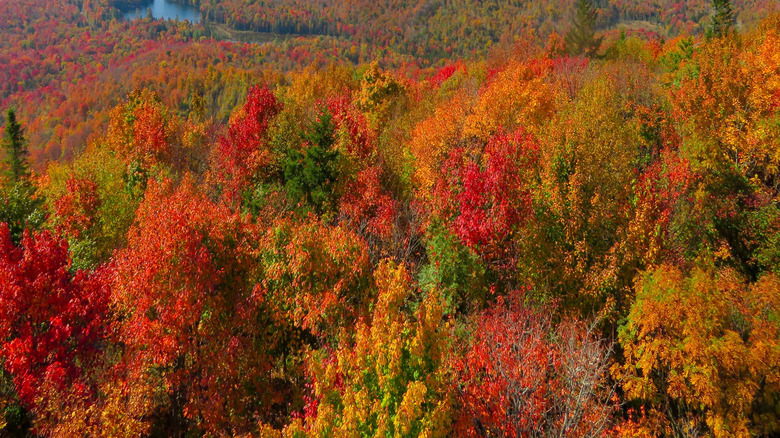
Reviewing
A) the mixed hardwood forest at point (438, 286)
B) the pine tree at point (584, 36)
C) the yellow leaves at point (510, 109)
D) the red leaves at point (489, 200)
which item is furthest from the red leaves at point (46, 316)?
the pine tree at point (584, 36)

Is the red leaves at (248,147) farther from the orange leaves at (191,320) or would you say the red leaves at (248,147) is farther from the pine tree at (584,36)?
the pine tree at (584,36)

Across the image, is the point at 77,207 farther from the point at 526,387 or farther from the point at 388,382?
the point at 526,387

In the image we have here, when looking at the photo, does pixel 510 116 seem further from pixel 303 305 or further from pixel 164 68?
pixel 164 68

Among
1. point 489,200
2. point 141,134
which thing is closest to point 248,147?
point 141,134

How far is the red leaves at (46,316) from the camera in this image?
52.9 feet

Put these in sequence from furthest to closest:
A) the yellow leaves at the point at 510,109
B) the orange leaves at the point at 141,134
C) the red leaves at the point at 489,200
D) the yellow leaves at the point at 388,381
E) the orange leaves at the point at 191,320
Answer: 1. the orange leaves at the point at 141,134
2. the yellow leaves at the point at 510,109
3. the red leaves at the point at 489,200
4. the orange leaves at the point at 191,320
5. the yellow leaves at the point at 388,381

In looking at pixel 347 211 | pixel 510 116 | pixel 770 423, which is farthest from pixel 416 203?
pixel 770 423

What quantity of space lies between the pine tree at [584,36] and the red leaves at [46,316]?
250ft

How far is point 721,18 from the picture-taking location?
56.1 metres

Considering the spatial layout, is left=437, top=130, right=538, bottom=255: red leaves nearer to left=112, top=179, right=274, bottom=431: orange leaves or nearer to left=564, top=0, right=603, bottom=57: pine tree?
left=112, top=179, right=274, bottom=431: orange leaves

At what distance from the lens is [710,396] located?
15.3m

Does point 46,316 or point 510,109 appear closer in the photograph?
point 46,316

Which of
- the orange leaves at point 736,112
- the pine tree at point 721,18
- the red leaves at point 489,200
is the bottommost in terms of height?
the red leaves at point 489,200

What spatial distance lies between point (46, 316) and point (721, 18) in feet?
244
